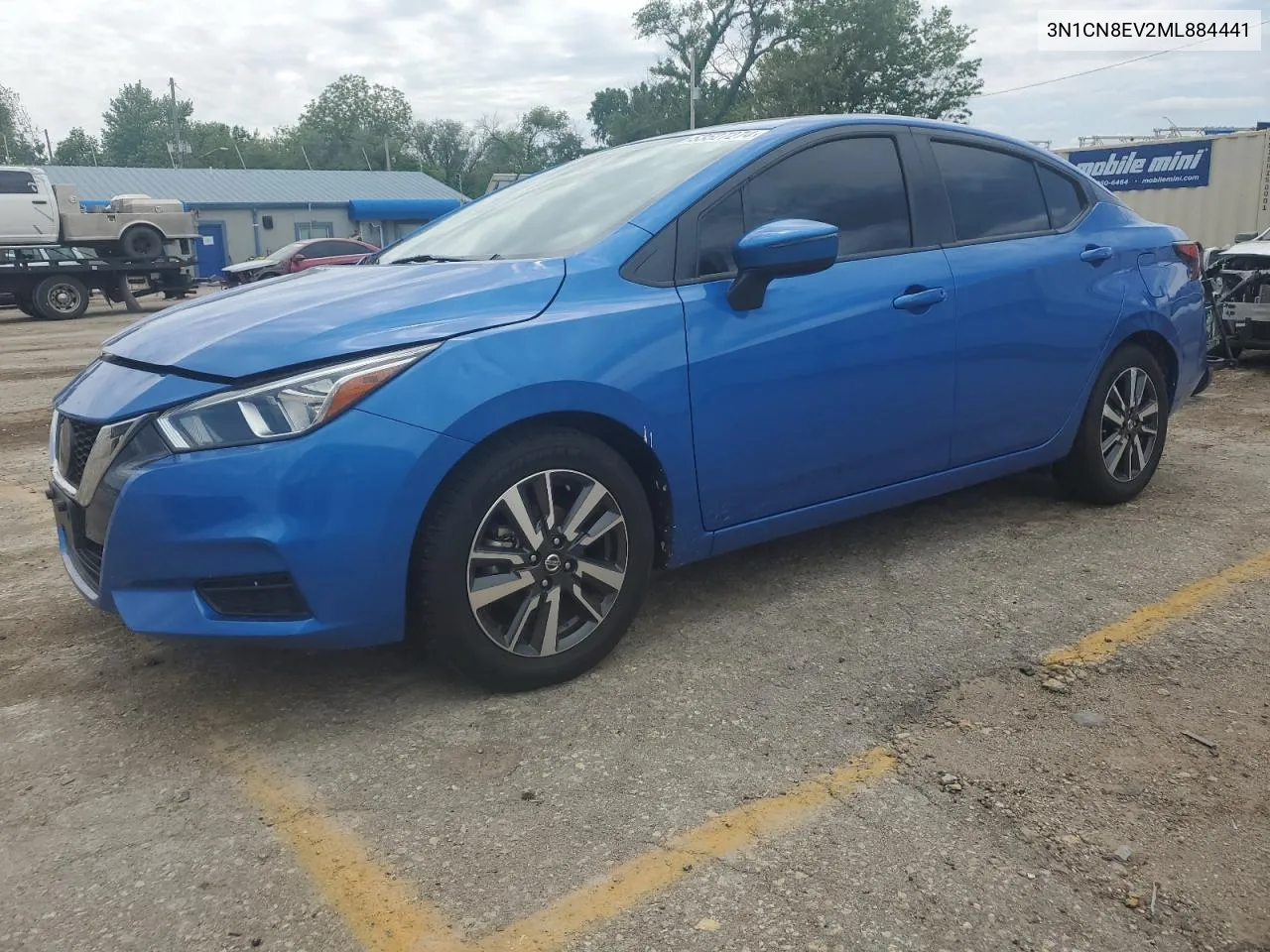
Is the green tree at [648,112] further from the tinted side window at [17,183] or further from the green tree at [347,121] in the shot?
the tinted side window at [17,183]

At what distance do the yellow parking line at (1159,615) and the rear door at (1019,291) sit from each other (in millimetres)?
838

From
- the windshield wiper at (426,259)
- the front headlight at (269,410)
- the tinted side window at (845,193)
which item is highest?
the tinted side window at (845,193)

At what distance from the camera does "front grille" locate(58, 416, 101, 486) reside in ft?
9.04

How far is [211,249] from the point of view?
42125 mm

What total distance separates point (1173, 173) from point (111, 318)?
19.4 m

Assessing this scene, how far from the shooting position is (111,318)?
19953 millimetres

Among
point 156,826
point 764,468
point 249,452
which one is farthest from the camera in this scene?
point 764,468

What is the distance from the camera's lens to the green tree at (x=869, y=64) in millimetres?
46844

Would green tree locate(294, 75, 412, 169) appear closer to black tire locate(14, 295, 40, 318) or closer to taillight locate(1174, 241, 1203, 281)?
black tire locate(14, 295, 40, 318)

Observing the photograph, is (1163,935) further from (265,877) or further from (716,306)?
(716,306)

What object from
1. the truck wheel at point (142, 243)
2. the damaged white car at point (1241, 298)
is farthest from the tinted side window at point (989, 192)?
the truck wheel at point (142, 243)

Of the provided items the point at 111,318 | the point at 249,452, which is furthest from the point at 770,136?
the point at 111,318

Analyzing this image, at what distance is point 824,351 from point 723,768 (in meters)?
1.45

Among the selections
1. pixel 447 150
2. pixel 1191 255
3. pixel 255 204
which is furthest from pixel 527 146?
pixel 1191 255
